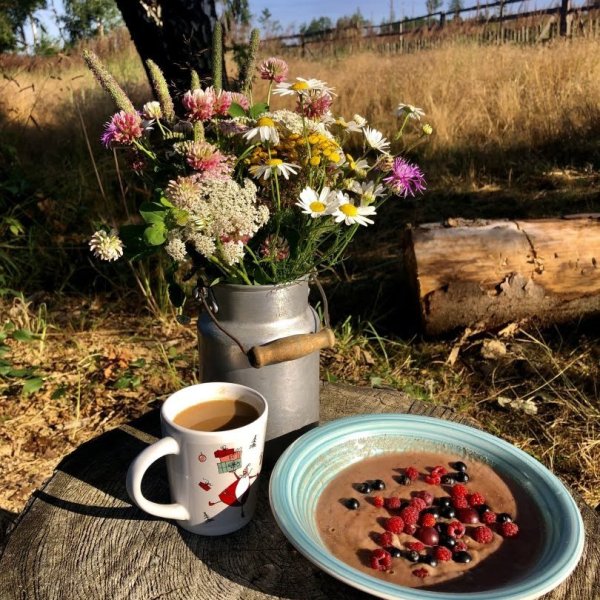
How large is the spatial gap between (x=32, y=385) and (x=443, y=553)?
86.3 inches

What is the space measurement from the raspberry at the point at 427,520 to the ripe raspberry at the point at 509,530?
114 millimetres

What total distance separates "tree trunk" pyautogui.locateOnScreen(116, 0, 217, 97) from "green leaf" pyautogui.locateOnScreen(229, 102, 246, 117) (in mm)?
1848

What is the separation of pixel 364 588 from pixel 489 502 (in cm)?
38

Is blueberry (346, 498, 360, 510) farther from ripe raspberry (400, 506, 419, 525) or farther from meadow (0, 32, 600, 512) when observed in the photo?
meadow (0, 32, 600, 512)

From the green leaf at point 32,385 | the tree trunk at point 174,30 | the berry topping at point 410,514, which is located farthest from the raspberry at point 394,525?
the tree trunk at point 174,30

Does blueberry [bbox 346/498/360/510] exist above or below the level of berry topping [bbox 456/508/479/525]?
above

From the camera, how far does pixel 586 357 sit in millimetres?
3016

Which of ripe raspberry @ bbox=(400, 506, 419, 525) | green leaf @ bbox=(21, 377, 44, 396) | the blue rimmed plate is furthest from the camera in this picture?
green leaf @ bbox=(21, 377, 44, 396)

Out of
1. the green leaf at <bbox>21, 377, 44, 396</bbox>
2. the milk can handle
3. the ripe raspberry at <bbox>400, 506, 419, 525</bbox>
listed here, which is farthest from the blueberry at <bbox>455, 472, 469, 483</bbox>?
the green leaf at <bbox>21, 377, 44, 396</bbox>

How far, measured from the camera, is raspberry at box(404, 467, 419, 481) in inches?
46.7

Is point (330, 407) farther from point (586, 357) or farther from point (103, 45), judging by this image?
point (103, 45)

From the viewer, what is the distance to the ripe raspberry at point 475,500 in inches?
44.4

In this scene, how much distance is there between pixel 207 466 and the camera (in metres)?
1.02

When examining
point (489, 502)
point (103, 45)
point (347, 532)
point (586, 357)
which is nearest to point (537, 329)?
point (586, 357)
